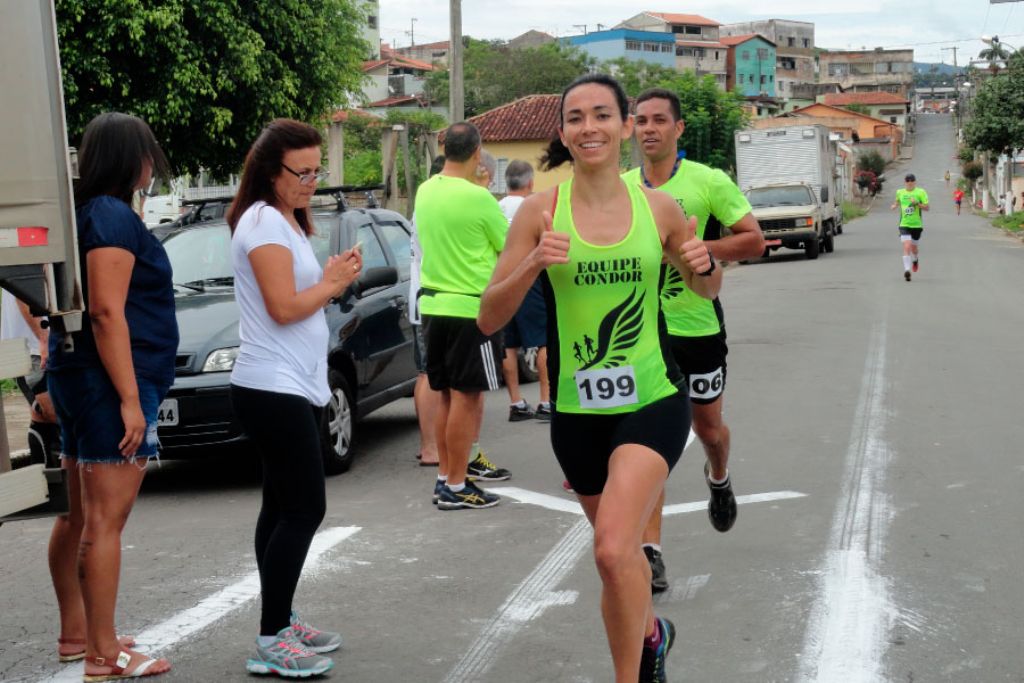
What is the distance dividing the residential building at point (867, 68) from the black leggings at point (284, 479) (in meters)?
185

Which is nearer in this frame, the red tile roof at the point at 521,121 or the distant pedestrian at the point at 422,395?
the distant pedestrian at the point at 422,395

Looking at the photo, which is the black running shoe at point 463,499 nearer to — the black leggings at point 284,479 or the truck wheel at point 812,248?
the black leggings at point 284,479

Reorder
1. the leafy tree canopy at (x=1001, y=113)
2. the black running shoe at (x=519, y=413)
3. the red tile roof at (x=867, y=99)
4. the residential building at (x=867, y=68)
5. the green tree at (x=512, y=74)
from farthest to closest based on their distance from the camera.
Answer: the residential building at (x=867, y=68) < the red tile roof at (x=867, y=99) < the green tree at (x=512, y=74) < the leafy tree canopy at (x=1001, y=113) < the black running shoe at (x=519, y=413)

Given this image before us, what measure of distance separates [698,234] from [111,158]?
263cm

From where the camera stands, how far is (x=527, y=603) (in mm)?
5426

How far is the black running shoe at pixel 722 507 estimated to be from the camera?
20.0ft

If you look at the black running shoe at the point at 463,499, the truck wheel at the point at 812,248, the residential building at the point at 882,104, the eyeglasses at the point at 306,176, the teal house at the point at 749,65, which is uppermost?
the teal house at the point at 749,65

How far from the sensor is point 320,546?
651cm

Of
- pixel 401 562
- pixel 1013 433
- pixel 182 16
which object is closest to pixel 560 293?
pixel 401 562

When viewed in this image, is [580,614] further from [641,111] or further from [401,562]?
[641,111]

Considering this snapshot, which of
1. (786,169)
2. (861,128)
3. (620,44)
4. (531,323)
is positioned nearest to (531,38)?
(620,44)

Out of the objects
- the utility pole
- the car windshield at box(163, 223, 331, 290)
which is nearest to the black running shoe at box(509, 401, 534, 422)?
the car windshield at box(163, 223, 331, 290)

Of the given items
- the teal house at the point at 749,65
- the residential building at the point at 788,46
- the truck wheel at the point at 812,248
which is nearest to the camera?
the truck wheel at the point at 812,248

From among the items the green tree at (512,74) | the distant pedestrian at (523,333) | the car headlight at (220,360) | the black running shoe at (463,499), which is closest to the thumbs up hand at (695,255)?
the black running shoe at (463,499)
